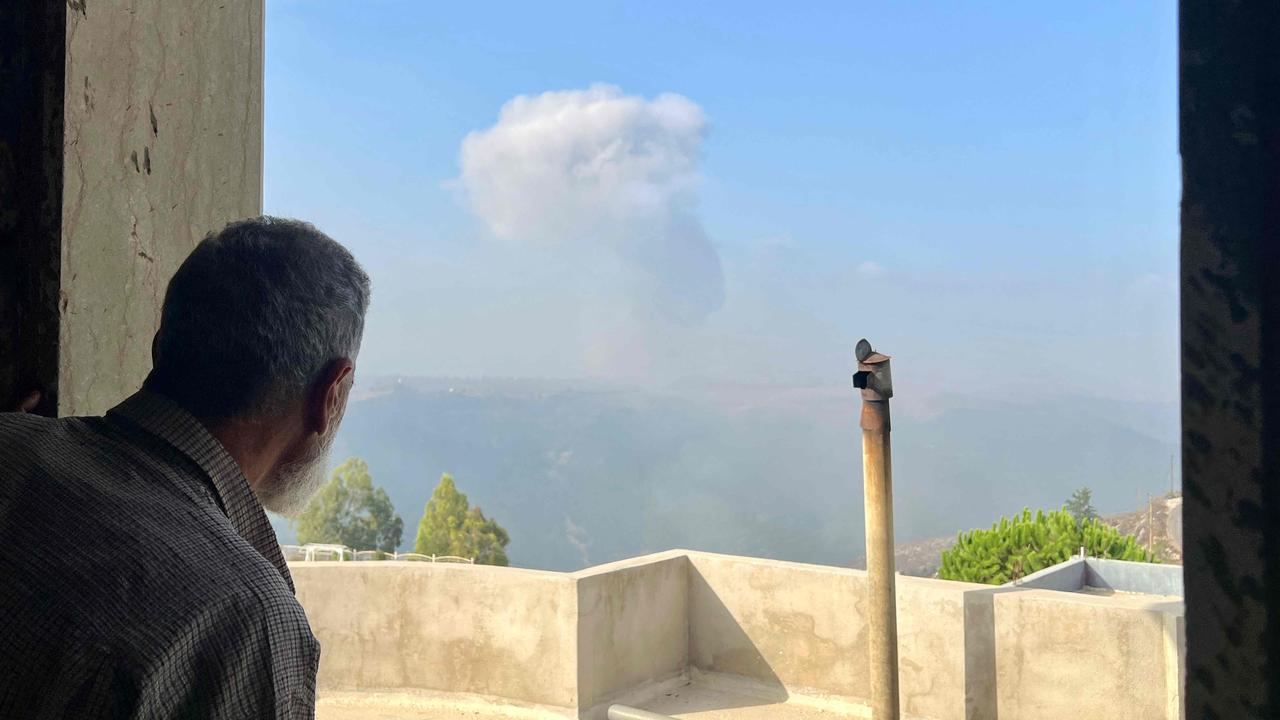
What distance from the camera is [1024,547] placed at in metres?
8.77

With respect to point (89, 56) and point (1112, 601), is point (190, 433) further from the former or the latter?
point (1112, 601)

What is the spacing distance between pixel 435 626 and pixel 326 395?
5.07m

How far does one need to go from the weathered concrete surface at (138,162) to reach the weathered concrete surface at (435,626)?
4291 millimetres

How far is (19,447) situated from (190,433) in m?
0.13

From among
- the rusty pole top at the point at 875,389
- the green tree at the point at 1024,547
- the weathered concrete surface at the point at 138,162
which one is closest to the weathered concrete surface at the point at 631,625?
the rusty pole top at the point at 875,389

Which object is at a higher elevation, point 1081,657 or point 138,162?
point 138,162

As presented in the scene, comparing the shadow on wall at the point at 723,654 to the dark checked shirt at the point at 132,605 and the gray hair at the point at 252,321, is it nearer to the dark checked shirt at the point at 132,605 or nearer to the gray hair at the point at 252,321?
the gray hair at the point at 252,321

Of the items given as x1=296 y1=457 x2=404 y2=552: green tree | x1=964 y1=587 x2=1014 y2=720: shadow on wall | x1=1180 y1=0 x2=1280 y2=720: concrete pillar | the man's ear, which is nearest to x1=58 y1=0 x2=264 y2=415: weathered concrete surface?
the man's ear

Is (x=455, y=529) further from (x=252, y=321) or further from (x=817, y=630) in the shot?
(x=252, y=321)

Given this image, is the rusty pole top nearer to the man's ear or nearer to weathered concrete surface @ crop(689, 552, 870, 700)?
weathered concrete surface @ crop(689, 552, 870, 700)

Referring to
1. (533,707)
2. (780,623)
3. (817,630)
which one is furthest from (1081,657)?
(533,707)

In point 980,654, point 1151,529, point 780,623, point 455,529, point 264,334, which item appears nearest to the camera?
point 264,334

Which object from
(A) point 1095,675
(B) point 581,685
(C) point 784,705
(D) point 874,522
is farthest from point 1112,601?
(B) point 581,685

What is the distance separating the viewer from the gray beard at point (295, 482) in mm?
1055
